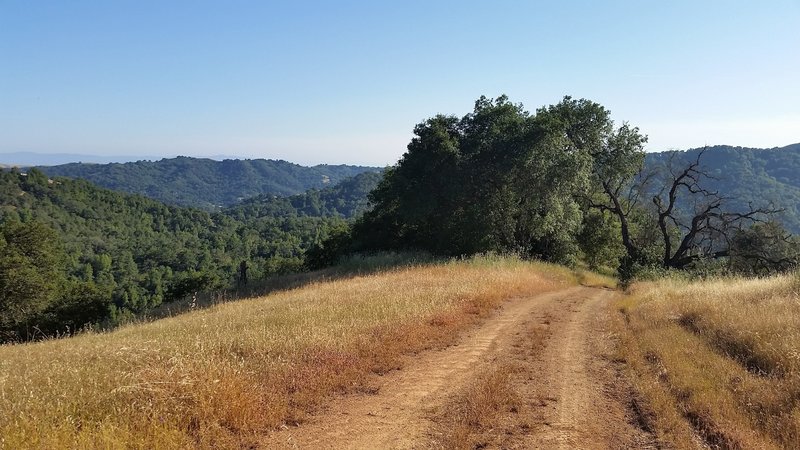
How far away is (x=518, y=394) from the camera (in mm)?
6453

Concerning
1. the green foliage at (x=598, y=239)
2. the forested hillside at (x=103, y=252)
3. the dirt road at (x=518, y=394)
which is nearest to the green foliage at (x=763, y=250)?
the green foliage at (x=598, y=239)

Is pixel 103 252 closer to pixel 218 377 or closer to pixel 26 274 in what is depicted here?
pixel 26 274

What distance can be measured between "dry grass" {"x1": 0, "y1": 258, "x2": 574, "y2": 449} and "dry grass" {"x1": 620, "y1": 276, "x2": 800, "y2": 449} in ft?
12.8

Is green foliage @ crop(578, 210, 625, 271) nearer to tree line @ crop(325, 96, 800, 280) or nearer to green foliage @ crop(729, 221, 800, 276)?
tree line @ crop(325, 96, 800, 280)

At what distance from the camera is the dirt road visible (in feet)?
17.0

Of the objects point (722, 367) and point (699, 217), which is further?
point (699, 217)

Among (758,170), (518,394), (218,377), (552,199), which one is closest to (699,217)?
(552,199)

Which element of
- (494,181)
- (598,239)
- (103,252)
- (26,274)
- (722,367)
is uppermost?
(494,181)

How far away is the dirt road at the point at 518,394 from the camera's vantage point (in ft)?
17.0

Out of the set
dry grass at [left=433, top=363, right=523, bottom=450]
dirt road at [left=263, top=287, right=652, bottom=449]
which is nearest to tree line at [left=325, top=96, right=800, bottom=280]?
dirt road at [left=263, top=287, right=652, bottom=449]

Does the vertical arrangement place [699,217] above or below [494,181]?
below

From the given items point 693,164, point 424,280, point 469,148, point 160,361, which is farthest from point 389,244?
point 160,361

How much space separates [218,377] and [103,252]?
155998mm

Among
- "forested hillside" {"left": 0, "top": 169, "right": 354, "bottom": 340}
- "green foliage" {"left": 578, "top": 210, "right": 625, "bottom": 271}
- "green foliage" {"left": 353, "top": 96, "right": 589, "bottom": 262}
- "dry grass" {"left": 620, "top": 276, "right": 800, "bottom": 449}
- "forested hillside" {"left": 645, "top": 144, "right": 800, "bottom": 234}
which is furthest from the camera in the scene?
"forested hillside" {"left": 645, "top": 144, "right": 800, "bottom": 234}
